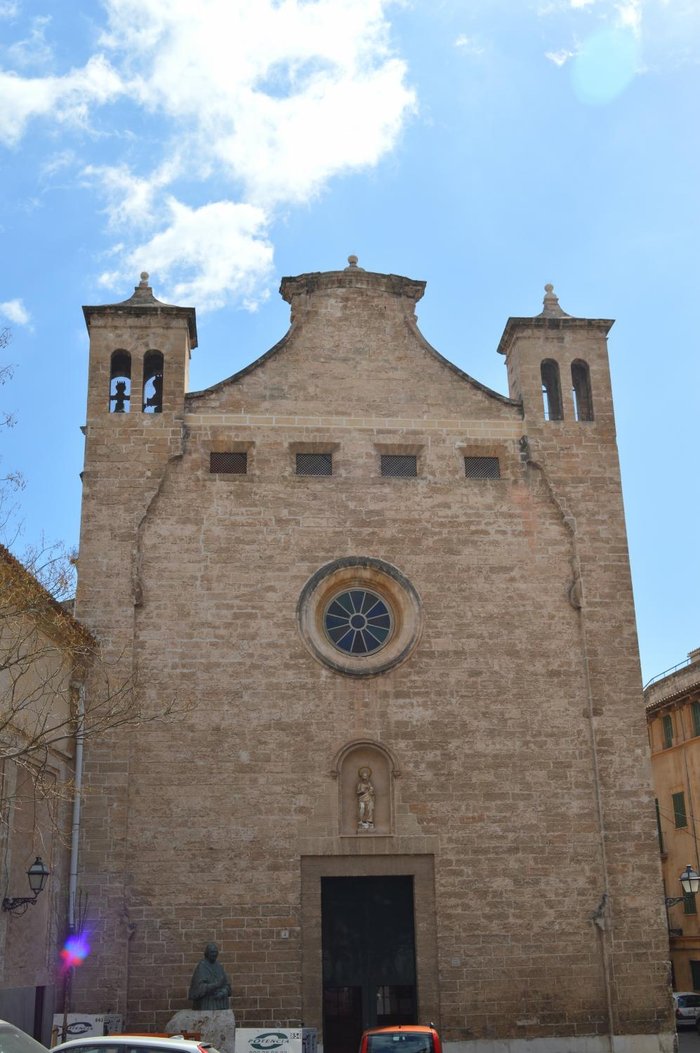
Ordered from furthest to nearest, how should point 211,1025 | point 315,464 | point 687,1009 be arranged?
point 687,1009, point 315,464, point 211,1025

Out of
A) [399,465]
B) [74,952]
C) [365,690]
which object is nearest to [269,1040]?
[74,952]

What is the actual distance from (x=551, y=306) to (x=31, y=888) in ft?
50.9

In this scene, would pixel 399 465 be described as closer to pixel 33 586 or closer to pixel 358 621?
pixel 358 621

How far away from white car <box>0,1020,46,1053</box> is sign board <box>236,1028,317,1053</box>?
5.64 m

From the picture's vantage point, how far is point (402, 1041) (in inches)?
538

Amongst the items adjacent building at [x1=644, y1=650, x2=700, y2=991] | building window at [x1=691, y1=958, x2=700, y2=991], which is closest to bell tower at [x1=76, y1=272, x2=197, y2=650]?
adjacent building at [x1=644, y1=650, x2=700, y2=991]

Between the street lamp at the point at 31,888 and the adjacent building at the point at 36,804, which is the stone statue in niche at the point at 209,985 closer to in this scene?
the adjacent building at the point at 36,804

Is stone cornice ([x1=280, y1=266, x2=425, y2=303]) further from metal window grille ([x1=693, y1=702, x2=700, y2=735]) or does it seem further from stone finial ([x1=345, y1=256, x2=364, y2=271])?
metal window grille ([x1=693, y1=702, x2=700, y2=735])

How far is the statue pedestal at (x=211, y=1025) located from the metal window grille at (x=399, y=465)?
1030 centimetres

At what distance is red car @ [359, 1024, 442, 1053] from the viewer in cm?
1356

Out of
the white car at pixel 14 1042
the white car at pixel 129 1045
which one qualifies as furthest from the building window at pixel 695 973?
the white car at pixel 14 1042

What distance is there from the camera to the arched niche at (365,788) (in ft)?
65.0

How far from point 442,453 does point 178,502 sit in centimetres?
525

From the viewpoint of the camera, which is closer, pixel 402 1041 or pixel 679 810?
pixel 402 1041
